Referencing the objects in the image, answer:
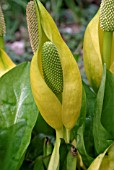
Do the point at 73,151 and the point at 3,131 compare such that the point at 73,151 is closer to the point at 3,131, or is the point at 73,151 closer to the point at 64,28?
the point at 3,131

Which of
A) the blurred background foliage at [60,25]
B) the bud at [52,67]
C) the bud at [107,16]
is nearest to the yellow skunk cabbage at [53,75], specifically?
the bud at [52,67]

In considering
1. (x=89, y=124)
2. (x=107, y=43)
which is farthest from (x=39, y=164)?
(x=107, y=43)

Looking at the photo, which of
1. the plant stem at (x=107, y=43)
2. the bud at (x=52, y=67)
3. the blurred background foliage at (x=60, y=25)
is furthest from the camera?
the blurred background foliage at (x=60, y=25)

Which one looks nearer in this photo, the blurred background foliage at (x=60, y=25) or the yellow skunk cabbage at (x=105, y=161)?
the yellow skunk cabbage at (x=105, y=161)

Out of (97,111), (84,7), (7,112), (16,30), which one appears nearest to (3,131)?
(7,112)

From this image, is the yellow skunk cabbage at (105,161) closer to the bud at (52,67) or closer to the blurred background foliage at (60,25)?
the bud at (52,67)

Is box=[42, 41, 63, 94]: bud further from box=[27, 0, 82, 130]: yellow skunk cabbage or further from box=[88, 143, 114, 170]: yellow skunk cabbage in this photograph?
box=[88, 143, 114, 170]: yellow skunk cabbage

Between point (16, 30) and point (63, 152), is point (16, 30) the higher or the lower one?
the lower one
